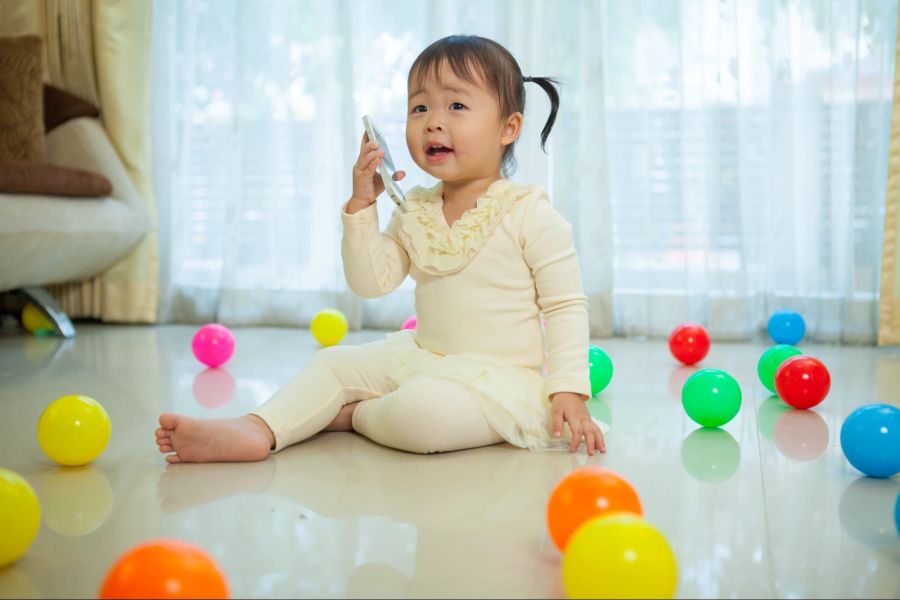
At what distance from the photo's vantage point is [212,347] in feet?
7.88

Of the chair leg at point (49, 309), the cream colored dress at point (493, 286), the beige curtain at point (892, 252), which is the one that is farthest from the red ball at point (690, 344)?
the chair leg at point (49, 309)

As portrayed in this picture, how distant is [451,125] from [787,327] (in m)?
1.54

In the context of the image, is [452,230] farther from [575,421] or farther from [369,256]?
[575,421]

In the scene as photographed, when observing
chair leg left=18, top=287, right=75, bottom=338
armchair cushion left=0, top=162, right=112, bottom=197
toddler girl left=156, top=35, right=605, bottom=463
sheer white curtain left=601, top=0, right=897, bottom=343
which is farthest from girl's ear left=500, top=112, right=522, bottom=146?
chair leg left=18, top=287, right=75, bottom=338

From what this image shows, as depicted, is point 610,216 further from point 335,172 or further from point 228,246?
point 228,246

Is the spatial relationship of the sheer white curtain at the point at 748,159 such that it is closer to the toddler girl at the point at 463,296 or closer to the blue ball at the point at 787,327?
the blue ball at the point at 787,327

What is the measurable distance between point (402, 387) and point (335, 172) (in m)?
1.77

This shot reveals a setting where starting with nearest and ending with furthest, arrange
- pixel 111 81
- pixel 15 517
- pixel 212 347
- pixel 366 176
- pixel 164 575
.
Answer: pixel 164 575
pixel 15 517
pixel 366 176
pixel 212 347
pixel 111 81

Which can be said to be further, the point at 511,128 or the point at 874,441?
the point at 511,128

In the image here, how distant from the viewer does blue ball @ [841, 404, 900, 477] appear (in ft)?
4.46

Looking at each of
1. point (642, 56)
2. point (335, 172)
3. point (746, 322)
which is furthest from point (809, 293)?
point (335, 172)

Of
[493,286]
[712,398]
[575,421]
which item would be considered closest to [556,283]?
[493,286]

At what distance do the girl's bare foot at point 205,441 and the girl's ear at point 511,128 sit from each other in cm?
68

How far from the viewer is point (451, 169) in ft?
5.41
